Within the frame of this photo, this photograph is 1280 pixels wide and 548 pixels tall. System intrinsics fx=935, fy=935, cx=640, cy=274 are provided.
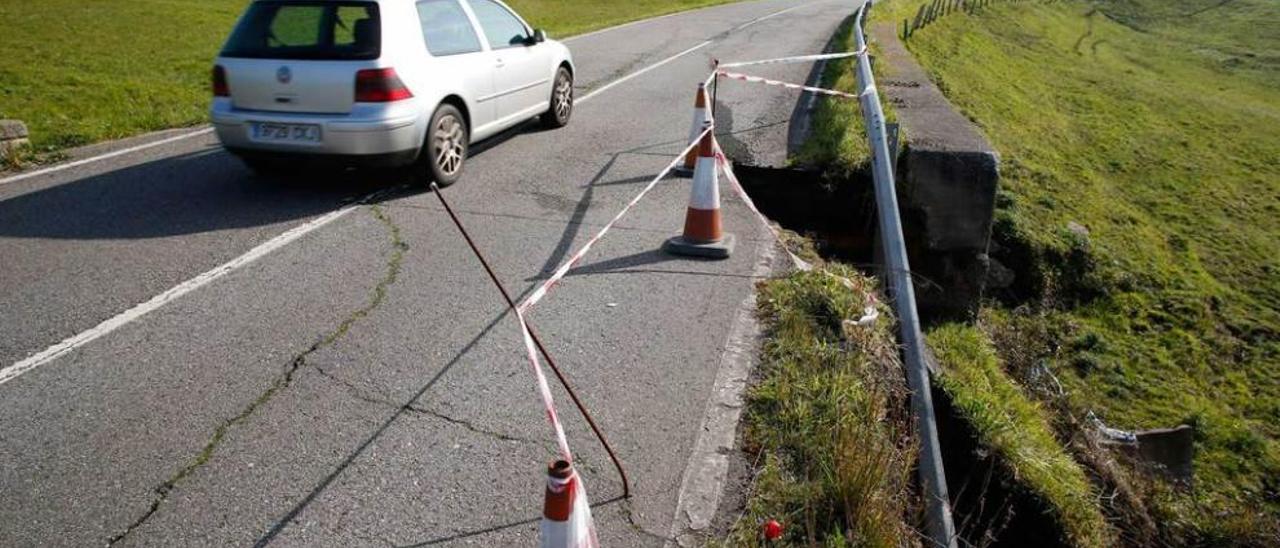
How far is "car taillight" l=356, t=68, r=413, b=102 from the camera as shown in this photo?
6922 mm

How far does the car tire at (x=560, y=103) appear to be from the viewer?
32.5 feet

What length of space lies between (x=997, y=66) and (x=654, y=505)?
870 inches

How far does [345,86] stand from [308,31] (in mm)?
663

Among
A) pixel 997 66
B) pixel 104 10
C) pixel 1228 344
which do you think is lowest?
pixel 1228 344

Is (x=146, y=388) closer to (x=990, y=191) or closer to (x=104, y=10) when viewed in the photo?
(x=990, y=191)

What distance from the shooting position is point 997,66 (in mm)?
22938

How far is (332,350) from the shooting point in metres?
4.77

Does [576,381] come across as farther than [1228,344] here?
No

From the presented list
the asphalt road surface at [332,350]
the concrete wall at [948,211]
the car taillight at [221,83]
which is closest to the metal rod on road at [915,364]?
the asphalt road surface at [332,350]

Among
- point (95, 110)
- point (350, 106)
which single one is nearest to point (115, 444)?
point (350, 106)

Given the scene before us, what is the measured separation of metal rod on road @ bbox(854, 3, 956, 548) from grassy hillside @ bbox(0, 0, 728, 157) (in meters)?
7.84

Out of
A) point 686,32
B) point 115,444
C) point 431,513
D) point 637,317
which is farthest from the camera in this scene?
point 686,32

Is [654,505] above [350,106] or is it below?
below

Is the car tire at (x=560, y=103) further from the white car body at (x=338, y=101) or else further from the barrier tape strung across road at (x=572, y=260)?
the barrier tape strung across road at (x=572, y=260)
